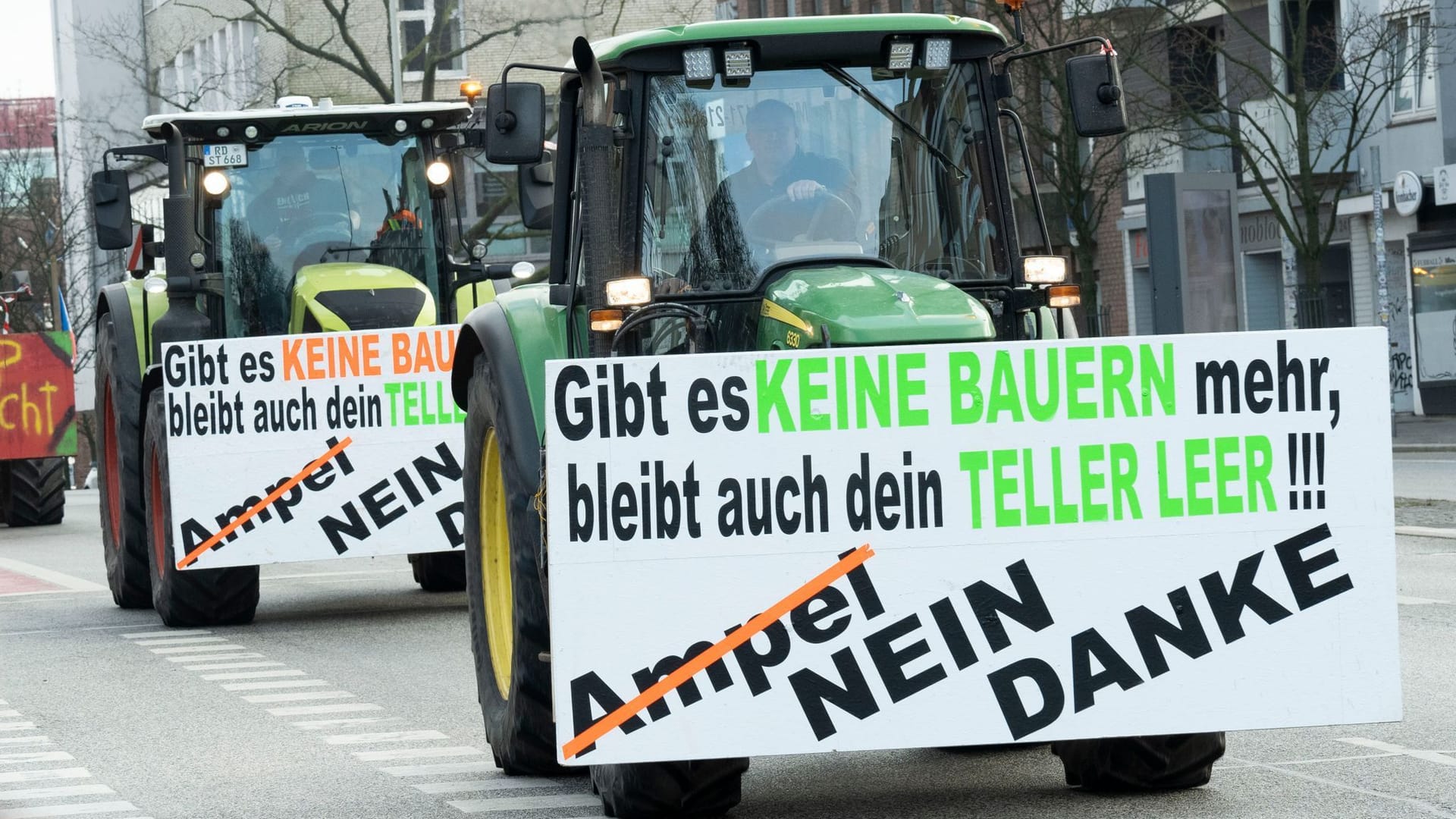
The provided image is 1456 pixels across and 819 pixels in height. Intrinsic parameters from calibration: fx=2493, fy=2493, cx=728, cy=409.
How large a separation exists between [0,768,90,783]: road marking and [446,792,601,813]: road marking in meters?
1.68

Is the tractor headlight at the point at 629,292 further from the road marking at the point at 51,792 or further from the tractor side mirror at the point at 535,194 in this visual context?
the tractor side mirror at the point at 535,194

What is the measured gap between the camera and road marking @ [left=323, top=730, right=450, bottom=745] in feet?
30.3

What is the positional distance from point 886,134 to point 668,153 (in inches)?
27.7

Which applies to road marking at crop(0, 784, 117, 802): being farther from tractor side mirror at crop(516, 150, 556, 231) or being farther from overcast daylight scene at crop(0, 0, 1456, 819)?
tractor side mirror at crop(516, 150, 556, 231)

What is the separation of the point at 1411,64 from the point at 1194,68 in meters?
2.98

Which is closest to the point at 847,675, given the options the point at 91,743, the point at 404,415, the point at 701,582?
the point at 701,582

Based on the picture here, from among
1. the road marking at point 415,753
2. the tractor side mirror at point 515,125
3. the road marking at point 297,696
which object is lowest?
the road marking at point 297,696

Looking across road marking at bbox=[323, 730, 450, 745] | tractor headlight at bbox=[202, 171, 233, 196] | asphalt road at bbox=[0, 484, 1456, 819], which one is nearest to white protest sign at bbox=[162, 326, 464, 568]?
asphalt road at bbox=[0, 484, 1456, 819]

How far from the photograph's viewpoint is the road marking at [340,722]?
9.73 metres

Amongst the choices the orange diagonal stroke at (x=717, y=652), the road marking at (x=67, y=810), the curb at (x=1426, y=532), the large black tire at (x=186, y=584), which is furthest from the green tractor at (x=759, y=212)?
the curb at (x=1426, y=532)

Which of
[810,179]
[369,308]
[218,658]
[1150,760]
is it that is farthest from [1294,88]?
[1150,760]

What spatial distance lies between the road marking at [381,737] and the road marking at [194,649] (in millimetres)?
3466

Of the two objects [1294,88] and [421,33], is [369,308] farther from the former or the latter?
[421,33]

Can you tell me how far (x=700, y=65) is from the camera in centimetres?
797
